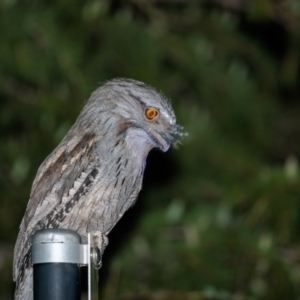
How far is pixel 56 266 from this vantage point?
6.66 feet

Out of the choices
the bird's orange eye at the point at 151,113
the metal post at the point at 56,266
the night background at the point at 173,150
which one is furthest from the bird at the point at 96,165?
the night background at the point at 173,150

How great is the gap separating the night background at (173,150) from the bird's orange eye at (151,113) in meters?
1.52

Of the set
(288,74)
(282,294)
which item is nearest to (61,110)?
(282,294)

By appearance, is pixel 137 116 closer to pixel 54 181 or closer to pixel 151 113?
pixel 151 113

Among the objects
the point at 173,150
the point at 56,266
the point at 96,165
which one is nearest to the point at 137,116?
the point at 96,165

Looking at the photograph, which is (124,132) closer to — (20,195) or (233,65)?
(20,195)

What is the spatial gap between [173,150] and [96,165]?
2.43 metres

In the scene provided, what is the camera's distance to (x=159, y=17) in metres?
5.66

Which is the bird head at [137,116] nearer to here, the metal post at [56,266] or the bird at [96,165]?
the bird at [96,165]

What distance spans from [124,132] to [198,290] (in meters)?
2.12

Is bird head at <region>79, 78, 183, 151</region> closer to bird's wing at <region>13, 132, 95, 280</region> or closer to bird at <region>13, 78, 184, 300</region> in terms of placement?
bird at <region>13, 78, 184, 300</region>

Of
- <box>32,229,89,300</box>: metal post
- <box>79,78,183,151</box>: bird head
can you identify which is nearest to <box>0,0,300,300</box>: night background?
<box>79,78,183,151</box>: bird head

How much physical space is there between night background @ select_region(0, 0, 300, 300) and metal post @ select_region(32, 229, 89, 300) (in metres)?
2.52

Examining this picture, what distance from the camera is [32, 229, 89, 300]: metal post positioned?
2.01m
